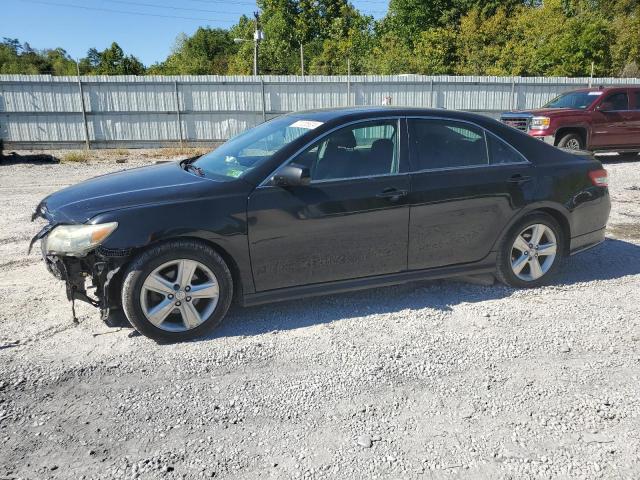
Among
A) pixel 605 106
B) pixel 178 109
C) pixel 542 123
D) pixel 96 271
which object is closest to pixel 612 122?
pixel 605 106

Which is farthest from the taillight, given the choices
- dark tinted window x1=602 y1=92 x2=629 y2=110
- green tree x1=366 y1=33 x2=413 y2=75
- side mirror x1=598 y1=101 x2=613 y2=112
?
green tree x1=366 y1=33 x2=413 y2=75

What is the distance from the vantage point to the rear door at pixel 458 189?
4.44 m

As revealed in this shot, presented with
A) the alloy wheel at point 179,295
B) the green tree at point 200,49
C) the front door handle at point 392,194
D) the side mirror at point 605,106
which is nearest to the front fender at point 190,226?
the alloy wheel at point 179,295

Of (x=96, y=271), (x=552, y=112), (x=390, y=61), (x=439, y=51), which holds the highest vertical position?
(x=439, y=51)

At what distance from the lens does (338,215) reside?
162 inches

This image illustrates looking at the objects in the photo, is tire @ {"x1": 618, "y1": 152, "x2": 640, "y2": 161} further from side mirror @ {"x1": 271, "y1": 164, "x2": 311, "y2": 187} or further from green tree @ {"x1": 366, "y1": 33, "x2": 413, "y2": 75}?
green tree @ {"x1": 366, "y1": 33, "x2": 413, "y2": 75}

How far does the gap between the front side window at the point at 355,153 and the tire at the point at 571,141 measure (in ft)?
34.4

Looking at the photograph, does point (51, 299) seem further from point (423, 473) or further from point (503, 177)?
point (503, 177)

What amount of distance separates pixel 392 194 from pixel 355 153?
44 centimetres

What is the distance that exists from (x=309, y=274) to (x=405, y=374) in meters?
1.10

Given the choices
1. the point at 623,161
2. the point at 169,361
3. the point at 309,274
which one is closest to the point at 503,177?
the point at 309,274

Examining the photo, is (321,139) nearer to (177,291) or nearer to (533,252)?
(177,291)

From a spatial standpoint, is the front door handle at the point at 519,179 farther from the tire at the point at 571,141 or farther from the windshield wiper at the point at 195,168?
the tire at the point at 571,141

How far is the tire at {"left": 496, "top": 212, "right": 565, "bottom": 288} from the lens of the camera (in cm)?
482
